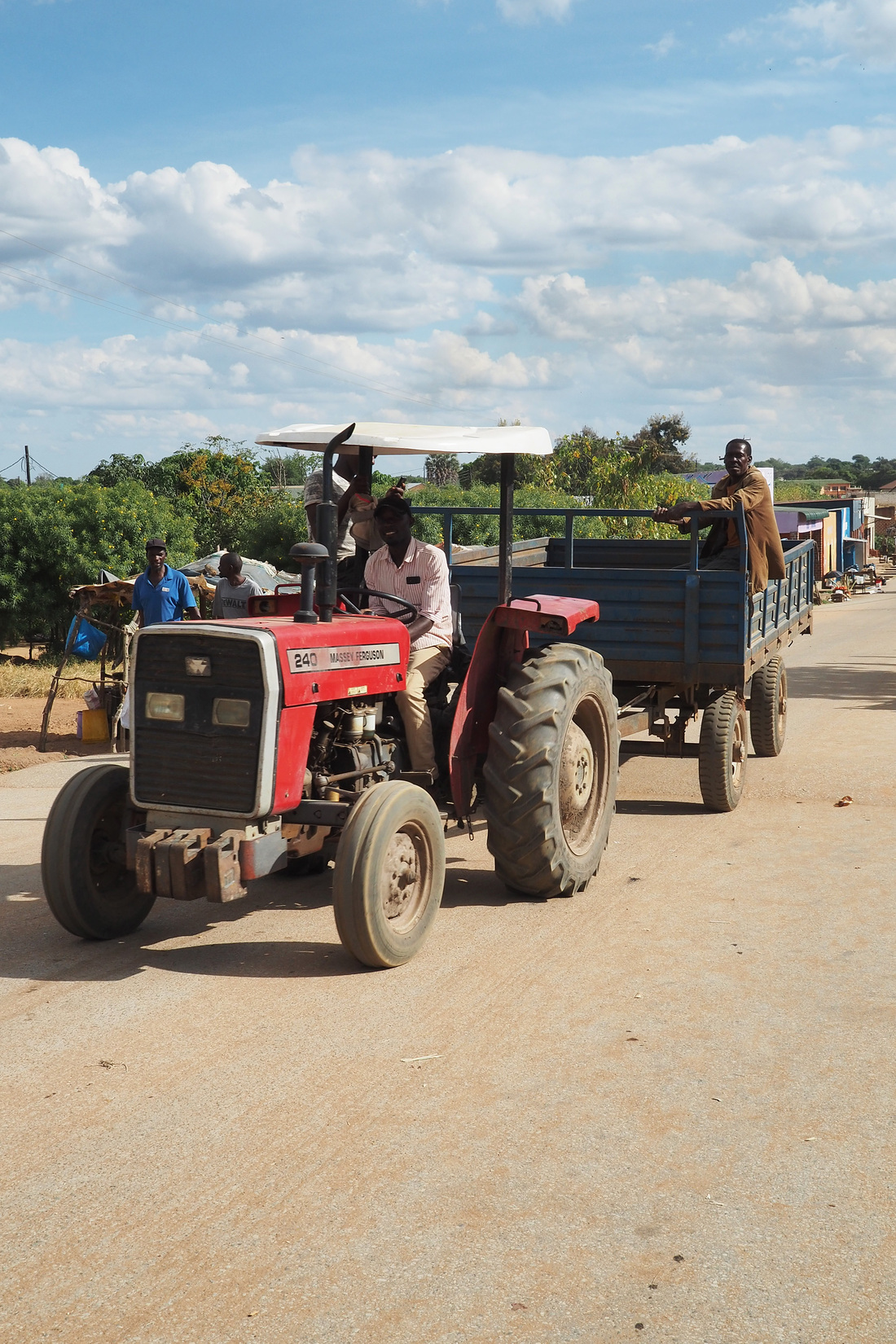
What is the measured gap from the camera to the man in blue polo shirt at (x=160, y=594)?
1012cm

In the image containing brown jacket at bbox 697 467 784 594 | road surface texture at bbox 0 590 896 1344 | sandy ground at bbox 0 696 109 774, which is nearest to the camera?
road surface texture at bbox 0 590 896 1344

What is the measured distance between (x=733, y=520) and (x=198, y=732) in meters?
5.35

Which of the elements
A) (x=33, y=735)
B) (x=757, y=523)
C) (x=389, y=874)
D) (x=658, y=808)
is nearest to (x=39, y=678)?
(x=33, y=735)

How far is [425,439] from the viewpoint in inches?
232

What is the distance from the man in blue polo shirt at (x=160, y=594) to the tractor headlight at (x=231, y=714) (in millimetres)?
5115

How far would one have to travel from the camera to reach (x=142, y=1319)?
2.91 meters

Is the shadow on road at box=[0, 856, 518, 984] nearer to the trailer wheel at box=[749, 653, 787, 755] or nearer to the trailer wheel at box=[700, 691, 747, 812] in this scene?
the trailer wheel at box=[700, 691, 747, 812]

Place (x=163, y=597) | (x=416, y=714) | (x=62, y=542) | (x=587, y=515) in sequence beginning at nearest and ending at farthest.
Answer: (x=416, y=714) → (x=587, y=515) → (x=163, y=597) → (x=62, y=542)

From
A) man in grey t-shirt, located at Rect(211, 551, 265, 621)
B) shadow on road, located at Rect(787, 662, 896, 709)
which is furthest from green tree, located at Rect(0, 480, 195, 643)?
shadow on road, located at Rect(787, 662, 896, 709)

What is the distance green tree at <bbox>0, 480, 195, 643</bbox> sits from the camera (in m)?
18.1

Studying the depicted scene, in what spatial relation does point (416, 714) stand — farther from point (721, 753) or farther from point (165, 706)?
point (721, 753)

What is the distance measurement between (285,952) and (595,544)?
6.51 metres

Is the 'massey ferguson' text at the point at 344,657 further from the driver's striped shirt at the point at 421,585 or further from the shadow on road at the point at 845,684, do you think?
the shadow on road at the point at 845,684

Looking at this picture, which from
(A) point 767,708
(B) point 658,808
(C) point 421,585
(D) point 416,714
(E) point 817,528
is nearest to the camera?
(D) point 416,714
